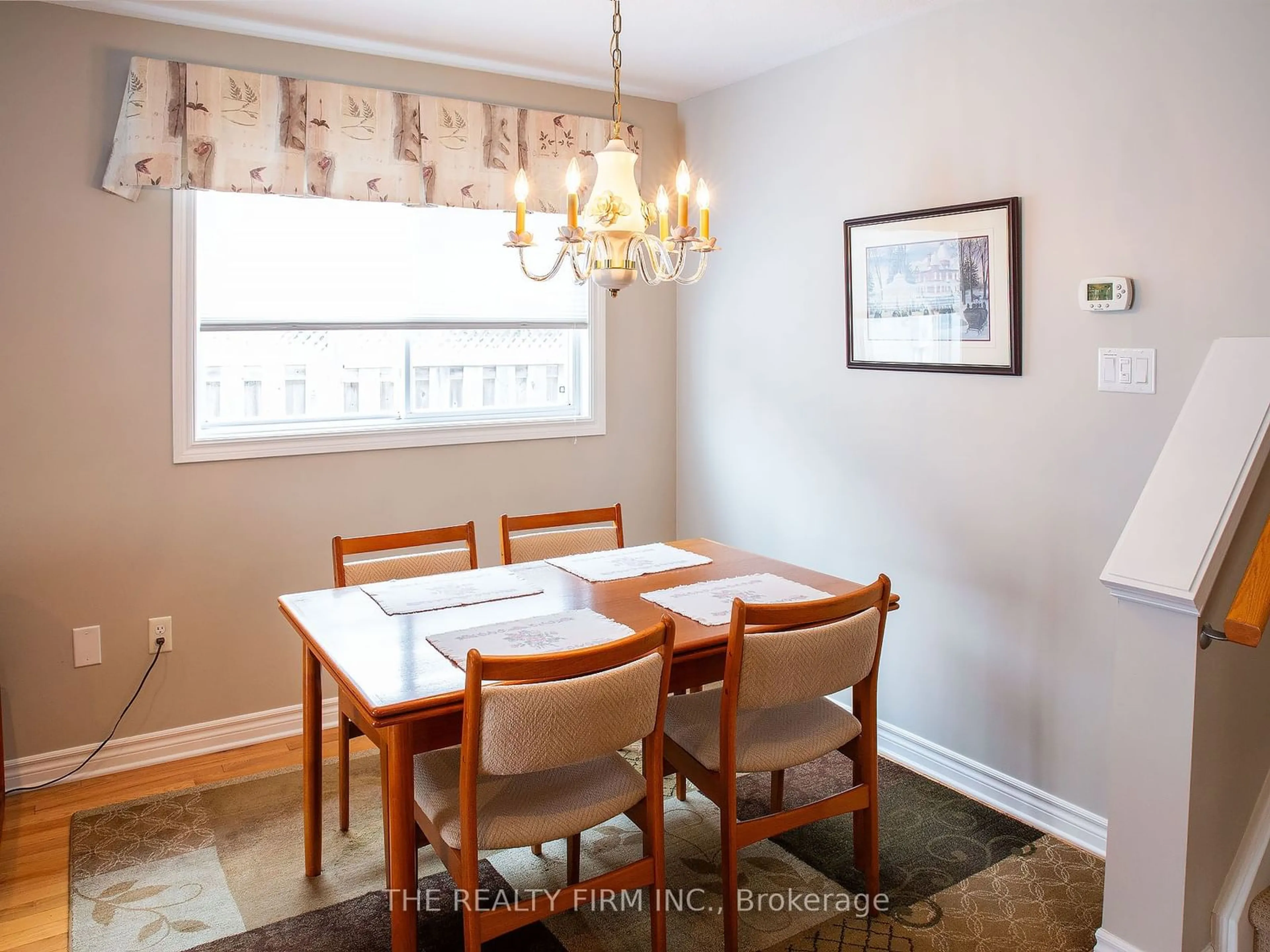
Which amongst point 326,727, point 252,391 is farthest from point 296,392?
point 326,727

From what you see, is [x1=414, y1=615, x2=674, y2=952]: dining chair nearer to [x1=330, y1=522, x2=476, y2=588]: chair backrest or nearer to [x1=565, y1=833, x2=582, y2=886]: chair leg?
[x1=565, y1=833, x2=582, y2=886]: chair leg

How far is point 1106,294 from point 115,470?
2998 mm

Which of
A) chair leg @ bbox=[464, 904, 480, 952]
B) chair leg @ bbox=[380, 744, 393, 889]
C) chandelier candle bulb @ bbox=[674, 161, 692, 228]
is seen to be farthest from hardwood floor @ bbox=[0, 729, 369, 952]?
chandelier candle bulb @ bbox=[674, 161, 692, 228]

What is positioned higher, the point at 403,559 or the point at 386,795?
the point at 403,559

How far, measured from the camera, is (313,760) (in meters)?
2.46

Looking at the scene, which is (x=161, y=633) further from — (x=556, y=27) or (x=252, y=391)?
(x=556, y=27)

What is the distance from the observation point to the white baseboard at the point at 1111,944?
6.77 ft

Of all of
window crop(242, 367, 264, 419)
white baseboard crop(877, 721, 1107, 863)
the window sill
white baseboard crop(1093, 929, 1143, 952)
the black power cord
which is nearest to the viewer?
white baseboard crop(1093, 929, 1143, 952)

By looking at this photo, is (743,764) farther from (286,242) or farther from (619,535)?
(286,242)

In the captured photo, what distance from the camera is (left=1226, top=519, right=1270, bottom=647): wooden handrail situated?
167 centimetres

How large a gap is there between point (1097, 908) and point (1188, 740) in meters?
0.72

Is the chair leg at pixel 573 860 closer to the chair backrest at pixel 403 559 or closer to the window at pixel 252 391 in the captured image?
the chair backrest at pixel 403 559

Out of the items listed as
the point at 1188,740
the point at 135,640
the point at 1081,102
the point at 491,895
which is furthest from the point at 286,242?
the point at 1188,740

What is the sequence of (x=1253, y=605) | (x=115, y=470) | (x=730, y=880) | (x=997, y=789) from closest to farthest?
(x=1253, y=605), (x=730, y=880), (x=997, y=789), (x=115, y=470)
